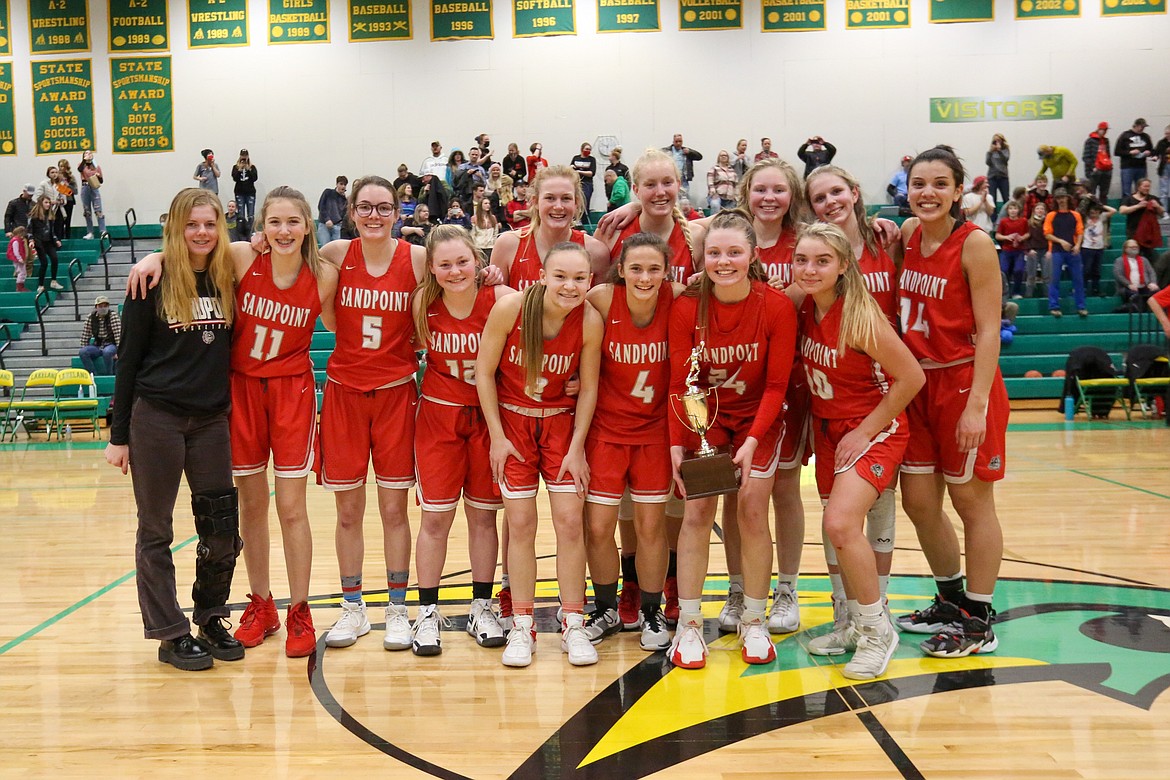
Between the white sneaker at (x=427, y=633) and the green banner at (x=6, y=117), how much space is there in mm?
17280

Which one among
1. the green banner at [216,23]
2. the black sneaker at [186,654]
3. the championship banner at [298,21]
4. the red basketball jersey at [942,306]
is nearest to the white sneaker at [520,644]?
the black sneaker at [186,654]

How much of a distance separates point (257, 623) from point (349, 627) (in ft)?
1.18

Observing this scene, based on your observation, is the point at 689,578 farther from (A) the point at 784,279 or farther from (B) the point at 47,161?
(B) the point at 47,161

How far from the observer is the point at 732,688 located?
3.12 meters

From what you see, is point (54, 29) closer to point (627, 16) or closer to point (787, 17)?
point (627, 16)

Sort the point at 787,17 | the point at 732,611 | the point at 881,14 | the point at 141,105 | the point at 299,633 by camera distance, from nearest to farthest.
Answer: the point at 299,633 → the point at 732,611 → the point at 881,14 → the point at 787,17 → the point at 141,105

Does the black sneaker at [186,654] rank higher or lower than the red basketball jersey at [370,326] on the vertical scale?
lower

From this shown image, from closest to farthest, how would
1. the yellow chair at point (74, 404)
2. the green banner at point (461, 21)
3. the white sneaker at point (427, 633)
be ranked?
the white sneaker at point (427, 633) < the yellow chair at point (74, 404) < the green banner at point (461, 21)

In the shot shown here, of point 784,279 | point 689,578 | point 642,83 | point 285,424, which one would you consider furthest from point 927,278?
point 642,83

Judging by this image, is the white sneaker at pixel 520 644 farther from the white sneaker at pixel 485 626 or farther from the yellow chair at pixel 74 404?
the yellow chair at pixel 74 404

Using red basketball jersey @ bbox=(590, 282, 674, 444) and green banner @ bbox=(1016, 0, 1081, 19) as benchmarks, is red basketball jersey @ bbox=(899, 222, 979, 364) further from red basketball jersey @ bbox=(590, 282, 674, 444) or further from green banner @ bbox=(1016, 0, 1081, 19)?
green banner @ bbox=(1016, 0, 1081, 19)

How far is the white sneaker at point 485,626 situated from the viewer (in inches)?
143

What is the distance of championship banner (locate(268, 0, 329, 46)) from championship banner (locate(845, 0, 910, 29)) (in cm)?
922

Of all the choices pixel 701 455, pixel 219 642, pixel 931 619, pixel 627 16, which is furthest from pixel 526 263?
pixel 627 16
